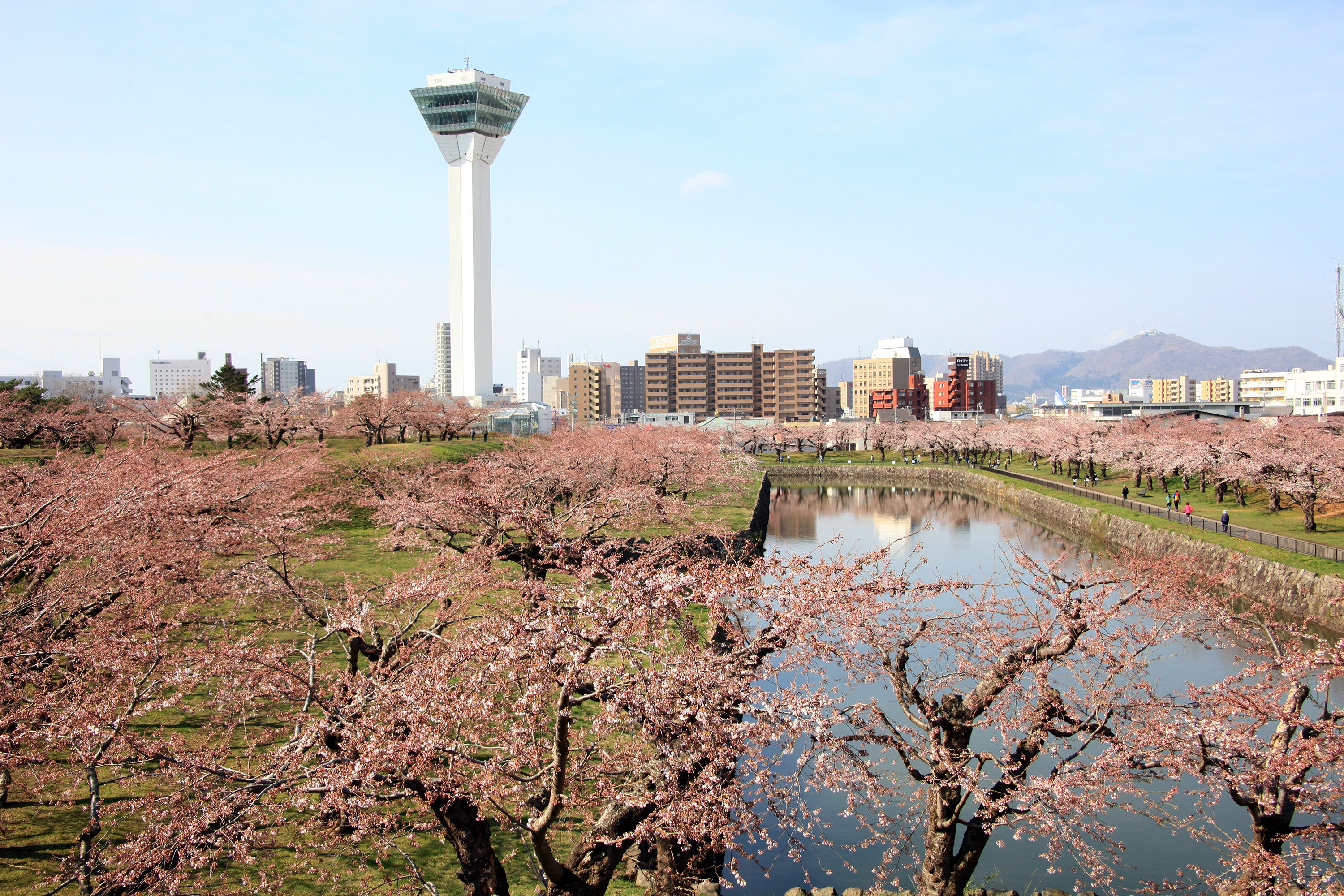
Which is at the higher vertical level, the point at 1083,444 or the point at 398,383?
the point at 398,383

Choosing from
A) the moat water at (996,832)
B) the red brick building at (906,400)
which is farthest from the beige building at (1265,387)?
the moat water at (996,832)

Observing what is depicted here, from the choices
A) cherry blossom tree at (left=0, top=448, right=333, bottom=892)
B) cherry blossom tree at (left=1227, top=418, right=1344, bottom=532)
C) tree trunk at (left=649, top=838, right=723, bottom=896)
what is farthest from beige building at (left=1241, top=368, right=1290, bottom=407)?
cherry blossom tree at (left=0, top=448, right=333, bottom=892)

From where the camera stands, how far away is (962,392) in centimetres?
12669

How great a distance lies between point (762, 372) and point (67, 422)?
102m

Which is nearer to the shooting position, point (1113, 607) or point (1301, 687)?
point (1301, 687)

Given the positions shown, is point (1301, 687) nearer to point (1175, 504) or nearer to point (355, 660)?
point (355, 660)

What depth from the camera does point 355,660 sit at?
941 cm

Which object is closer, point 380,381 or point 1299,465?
point 1299,465

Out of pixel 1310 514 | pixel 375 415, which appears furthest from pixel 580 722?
pixel 375 415

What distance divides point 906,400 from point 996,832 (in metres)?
122

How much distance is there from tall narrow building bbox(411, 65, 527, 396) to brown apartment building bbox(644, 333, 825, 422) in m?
30.2

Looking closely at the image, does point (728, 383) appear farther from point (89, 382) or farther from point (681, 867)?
point (681, 867)

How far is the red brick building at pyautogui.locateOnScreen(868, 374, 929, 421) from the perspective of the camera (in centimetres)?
12588

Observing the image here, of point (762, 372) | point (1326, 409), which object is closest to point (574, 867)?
point (1326, 409)
